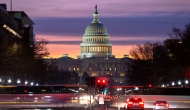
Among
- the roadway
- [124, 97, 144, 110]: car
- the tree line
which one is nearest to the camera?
[124, 97, 144, 110]: car

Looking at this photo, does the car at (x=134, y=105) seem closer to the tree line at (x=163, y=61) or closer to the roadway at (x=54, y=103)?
the roadway at (x=54, y=103)

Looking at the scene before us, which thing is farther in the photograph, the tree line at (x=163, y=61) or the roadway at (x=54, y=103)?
the tree line at (x=163, y=61)

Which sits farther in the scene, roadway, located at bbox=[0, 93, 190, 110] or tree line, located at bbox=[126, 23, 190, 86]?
tree line, located at bbox=[126, 23, 190, 86]

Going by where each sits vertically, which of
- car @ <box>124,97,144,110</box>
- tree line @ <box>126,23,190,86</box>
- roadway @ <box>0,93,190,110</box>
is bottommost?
car @ <box>124,97,144,110</box>

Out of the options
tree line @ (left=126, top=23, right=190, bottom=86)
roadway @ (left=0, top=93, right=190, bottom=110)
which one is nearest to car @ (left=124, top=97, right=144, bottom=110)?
roadway @ (left=0, top=93, right=190, bottom=110)

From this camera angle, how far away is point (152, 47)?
181875 millimetres

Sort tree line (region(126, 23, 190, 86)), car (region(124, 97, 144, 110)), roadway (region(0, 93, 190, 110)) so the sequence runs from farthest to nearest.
→ 1. tree line (region(126, 23, 190, 86))
2. roadway (region(0, 93, 190, 110))
3. car (region(124, 97, 144, 110))

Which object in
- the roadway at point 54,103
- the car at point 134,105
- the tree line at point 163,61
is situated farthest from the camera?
the tree line at point 163,61

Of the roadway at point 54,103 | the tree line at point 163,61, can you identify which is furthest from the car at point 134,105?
the tree line at point 163,61

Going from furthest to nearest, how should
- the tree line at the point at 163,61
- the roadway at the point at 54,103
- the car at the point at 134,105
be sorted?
the tree line at the point at 163,61 → the roadway at the point at 54,103 → the car at the point at 134,105

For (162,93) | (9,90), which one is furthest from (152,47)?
(9,90)

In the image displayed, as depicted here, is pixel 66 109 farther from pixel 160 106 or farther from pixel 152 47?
pixel 152 47

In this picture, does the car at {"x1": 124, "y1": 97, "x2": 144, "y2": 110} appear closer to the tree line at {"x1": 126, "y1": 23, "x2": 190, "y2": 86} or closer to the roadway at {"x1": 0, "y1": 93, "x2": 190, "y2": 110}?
the roadway at {"x1": 0, "y1": 93, "x2": 190, "y2": 110}

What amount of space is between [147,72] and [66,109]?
101 metres
